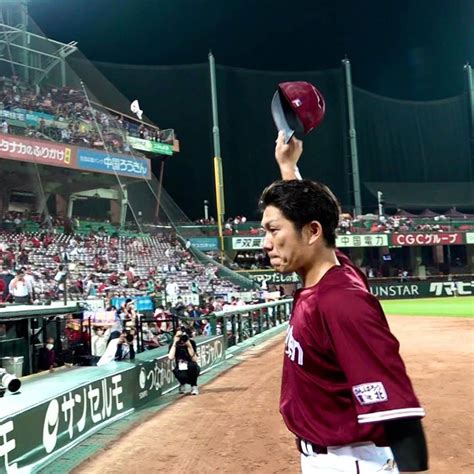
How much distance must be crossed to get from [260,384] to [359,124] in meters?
44.9

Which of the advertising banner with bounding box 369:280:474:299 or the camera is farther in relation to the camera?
the advertising banner with bounding box 369:280:474:299

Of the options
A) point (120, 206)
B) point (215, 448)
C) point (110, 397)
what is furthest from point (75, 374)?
point (120, 206)

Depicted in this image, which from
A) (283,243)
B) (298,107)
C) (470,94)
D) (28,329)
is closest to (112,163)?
(28,329)

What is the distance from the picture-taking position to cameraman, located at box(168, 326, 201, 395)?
905 centimetres

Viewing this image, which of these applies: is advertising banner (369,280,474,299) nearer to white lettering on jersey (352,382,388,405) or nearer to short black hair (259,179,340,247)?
short black hair (259,179,340,247)

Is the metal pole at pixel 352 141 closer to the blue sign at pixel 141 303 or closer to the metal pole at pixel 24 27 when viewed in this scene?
the metal pole at pixel 24 27

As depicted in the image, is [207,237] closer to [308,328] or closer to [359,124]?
[359,124]

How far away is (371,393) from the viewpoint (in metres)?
1.34

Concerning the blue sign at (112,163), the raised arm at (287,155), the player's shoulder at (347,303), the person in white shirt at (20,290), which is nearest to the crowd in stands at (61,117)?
the blue sign at (112,163)

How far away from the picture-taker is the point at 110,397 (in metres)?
7.15

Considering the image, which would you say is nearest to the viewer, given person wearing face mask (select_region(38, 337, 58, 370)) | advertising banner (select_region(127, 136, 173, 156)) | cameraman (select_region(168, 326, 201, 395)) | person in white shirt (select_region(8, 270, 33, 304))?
cameraman (select_region(168, 326, 201, 395))

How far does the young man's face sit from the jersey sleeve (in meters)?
0.28

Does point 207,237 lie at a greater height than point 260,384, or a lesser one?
greater

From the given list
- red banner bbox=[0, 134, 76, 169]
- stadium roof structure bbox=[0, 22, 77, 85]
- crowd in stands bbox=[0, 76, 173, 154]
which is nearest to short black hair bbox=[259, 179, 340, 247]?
red banner bbox=[0, 134, 76, 169]
